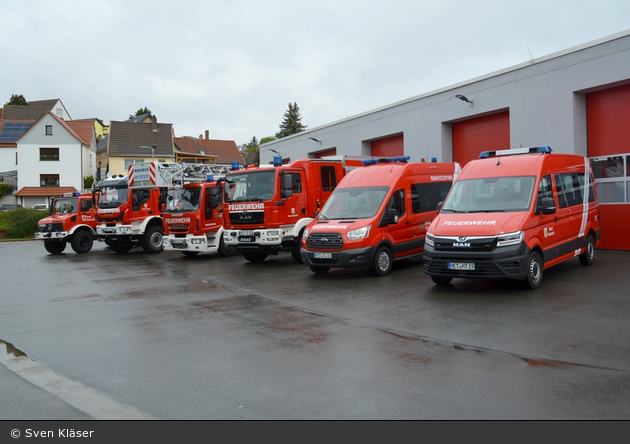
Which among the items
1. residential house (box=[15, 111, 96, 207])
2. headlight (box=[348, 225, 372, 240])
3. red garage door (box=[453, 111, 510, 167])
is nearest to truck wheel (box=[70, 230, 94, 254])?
headlight (box=[348, 225, 372, 240])

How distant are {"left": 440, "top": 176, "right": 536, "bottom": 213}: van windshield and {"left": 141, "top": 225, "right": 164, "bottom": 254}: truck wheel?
13519 millimetres

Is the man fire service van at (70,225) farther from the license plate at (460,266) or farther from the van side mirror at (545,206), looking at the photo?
the van side mirror at (545,206)

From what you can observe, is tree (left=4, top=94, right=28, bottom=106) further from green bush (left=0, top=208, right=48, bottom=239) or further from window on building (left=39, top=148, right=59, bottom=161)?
green bush (left=0, top=208, right=48, bottom=239)

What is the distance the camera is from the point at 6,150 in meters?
63.3

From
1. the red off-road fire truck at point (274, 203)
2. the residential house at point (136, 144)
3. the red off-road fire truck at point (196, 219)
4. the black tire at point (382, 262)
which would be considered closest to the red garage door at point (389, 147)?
the red off-road fire truck at point (274, 203)

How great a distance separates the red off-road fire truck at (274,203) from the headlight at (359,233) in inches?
133

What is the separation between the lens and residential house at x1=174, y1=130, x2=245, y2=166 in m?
73.1

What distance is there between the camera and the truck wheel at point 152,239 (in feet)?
69.0

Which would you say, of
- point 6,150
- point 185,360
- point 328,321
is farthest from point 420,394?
point 6,150

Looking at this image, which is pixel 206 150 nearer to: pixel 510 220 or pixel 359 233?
pixel 359 233

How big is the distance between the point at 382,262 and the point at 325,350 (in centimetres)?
604

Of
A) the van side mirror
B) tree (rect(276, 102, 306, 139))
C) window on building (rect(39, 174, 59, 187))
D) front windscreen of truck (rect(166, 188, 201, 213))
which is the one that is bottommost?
the van side mirror

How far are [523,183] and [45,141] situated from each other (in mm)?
57312
